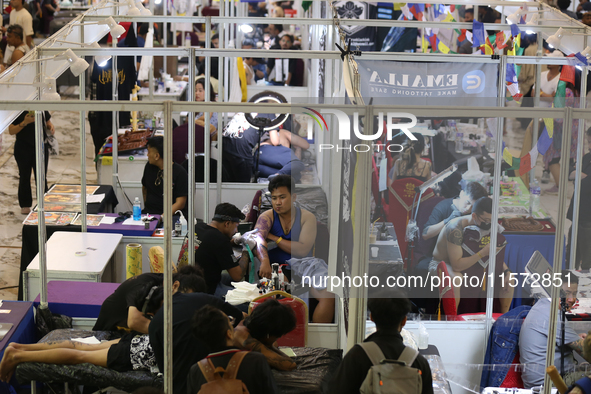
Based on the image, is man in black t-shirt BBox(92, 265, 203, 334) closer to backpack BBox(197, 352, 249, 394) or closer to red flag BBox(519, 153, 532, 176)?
backpack BBox(197, 352, 249, 394)

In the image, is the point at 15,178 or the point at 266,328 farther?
the point at 15,178

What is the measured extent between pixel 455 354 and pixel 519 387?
0.56 m

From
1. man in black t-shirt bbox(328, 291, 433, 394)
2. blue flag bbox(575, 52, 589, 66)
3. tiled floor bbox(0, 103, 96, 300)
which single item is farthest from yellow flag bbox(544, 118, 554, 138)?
tiled floor bbox(0, 103, 96, 300)

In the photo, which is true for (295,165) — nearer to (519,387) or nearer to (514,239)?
(514,239)

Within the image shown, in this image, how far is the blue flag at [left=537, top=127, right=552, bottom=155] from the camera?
137 inches

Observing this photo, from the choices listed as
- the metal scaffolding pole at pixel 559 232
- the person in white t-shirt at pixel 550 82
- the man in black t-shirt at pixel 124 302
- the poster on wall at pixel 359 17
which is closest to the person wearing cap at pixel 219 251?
the man in black t-shirt at pixel 124 302

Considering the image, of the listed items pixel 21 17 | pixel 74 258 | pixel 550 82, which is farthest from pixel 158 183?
pixel 21 17

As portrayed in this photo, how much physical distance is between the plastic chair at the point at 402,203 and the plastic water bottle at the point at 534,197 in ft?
2.61

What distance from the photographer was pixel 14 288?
6434mm

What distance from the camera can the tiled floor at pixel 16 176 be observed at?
4.49 meters

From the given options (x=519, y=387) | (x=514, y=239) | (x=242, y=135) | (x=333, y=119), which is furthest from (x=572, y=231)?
(x=242, y=135)

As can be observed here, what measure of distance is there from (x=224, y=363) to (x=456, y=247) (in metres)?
1.17

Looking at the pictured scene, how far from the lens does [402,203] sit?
3.07 meters

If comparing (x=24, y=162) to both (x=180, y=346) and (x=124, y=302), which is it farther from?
(x=180, y=346)
